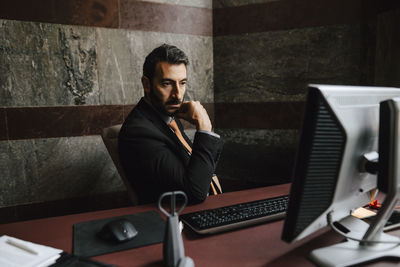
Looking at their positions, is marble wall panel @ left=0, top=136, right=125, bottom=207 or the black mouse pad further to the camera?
marble wall panel @ left=0, top=136, right=125, bottom=207

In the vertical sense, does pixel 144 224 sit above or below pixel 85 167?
above

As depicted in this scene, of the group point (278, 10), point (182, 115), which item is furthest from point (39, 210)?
point (278, 10)

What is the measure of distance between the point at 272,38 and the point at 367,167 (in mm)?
1984

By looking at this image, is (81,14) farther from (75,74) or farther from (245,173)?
(245,173)

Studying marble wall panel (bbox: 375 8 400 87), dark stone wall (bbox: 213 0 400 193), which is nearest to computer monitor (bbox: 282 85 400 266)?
marble wall panel (bbox: 375 8 400 87)

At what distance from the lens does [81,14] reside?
225 cm

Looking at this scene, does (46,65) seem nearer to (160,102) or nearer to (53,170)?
(53,170)

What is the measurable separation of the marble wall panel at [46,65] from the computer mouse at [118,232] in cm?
154

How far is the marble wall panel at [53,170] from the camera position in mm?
2160

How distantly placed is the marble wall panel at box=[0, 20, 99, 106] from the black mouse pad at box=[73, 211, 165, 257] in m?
1.40

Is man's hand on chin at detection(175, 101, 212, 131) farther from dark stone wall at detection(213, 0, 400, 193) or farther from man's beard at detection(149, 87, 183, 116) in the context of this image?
dark stone wall at detection(213, 0, 400, 193)

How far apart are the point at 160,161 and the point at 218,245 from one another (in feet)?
1.89

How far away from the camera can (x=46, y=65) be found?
7.14ft

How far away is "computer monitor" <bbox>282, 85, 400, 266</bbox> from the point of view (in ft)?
2.25
